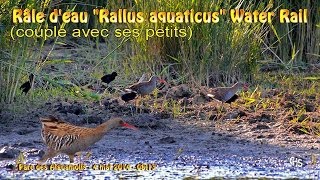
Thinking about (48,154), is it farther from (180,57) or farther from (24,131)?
(180,57)

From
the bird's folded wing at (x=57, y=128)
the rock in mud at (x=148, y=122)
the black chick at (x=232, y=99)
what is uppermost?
the black chick at (x=232, y=99)

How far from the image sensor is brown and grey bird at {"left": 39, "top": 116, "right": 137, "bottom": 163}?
7512 millimetres

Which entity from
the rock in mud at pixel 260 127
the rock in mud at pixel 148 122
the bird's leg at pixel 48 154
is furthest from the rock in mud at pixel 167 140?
the bird's leg at pixel 48 154

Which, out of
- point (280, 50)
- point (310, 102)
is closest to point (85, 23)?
point (280, 50)

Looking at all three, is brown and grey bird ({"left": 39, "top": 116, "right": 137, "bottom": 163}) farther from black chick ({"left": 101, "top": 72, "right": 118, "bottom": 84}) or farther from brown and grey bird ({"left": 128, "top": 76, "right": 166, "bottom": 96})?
black chick ({"left": 101, "top": 72, "right": 118, "bottom": 84})

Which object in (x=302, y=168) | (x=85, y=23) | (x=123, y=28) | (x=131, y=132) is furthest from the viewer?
(x=85, y=23)

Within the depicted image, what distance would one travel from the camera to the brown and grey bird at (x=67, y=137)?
7512 millimetres

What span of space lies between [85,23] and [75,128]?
529 centimetres

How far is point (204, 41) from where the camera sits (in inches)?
Result: 416

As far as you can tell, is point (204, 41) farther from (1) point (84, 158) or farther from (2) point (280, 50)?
(1) point (84, 158)

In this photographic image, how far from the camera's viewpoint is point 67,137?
752 centimetres

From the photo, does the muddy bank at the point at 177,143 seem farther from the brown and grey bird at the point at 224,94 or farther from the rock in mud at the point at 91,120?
the brown and grey bird at the point at 224,94

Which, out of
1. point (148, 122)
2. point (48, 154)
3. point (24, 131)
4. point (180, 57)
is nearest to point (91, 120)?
point (148, 122)

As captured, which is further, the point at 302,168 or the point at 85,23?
the point at 85,23
